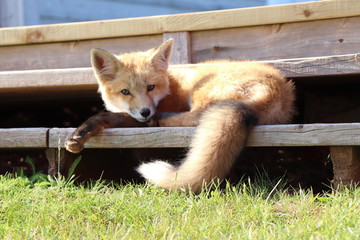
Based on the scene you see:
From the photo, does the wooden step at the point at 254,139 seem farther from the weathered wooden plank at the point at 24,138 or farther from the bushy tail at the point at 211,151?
the bushy tail at the point at 211,151

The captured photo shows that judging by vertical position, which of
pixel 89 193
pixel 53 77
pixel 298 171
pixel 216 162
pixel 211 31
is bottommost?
pixel 298 171

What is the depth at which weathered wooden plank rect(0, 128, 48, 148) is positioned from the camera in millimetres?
3451

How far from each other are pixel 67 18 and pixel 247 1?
8.99ft

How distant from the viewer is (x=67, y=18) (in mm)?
6480

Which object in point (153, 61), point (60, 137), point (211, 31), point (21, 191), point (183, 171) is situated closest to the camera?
point (183, 171)

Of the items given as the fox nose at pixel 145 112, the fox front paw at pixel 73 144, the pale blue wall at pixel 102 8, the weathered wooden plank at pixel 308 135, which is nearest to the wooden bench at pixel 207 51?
the weathered wooden plank at pixel 308 135

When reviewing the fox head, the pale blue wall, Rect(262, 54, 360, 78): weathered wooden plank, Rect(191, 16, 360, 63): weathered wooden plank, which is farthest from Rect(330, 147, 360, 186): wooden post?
the pale blue wall

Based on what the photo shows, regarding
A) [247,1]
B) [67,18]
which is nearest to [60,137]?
[67,18]

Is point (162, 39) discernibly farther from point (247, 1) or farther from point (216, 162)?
point (247, 1)

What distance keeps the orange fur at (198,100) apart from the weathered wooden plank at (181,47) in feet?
0.41

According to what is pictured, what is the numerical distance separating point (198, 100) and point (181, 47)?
0.74m

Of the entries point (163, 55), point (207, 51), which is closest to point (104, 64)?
point (163, 55)

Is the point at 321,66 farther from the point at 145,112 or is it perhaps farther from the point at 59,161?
the point at 59,161

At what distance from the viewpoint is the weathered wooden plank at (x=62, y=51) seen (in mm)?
4266
